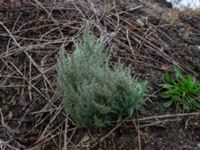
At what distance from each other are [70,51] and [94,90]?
73cm

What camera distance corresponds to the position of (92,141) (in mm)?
2455

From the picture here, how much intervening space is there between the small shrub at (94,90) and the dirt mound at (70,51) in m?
0.12

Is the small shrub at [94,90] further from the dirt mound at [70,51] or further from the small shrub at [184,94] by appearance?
the small shrub at [184,94]

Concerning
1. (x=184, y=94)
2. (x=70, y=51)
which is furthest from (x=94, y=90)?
(x=70, y=51)

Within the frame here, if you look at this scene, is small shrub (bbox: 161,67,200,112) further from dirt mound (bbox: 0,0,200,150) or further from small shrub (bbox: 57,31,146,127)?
small shrub (bbox: 57,31,146,127)

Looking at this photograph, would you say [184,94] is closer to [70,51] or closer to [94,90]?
[94,90]

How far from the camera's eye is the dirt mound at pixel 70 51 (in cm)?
250

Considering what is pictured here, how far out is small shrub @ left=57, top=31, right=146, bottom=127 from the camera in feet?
7.72

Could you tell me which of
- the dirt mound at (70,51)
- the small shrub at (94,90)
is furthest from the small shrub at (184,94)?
the small shrub at (94,90)

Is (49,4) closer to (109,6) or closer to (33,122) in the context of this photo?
(109,6)

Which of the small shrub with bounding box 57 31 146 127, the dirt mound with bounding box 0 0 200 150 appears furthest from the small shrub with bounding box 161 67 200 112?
the small shrub with bounding box 57 31 146 127

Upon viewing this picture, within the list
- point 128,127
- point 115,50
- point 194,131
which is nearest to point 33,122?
point 128,127

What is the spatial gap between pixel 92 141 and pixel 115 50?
2.52 feet

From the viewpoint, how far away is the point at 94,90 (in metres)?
2.34
